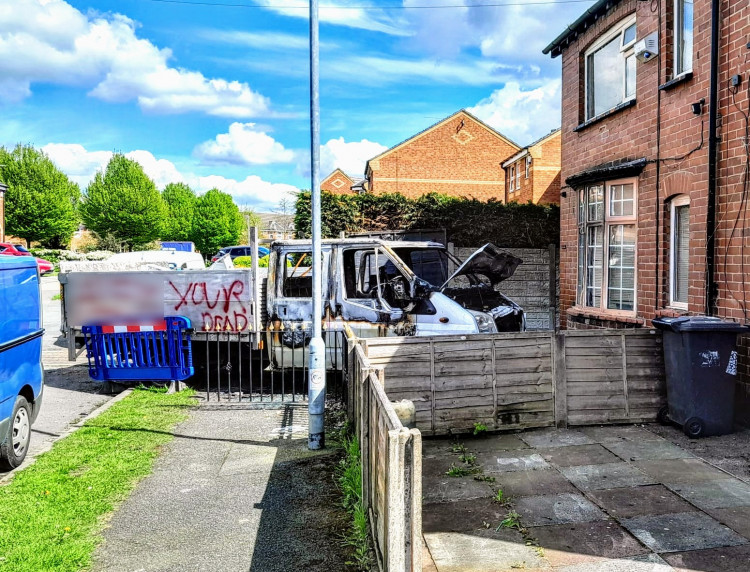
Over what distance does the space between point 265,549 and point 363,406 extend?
1209 mm

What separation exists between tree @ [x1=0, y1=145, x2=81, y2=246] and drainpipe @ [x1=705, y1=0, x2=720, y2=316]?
54.1m

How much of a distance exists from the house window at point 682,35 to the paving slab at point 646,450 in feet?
17.0

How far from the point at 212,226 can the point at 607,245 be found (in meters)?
55.3

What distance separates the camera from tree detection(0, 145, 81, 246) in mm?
50375

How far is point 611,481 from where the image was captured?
17.0 feet

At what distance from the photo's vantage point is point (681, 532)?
4.21m

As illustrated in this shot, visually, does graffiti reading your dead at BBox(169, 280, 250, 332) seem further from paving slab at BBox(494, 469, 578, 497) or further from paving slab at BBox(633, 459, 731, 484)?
paving slab at BBox(633, 459, 731, 484)

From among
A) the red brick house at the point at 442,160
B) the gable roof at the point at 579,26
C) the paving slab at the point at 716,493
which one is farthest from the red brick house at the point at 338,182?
the paving slab at the point at 716,493

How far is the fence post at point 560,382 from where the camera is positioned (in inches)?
268

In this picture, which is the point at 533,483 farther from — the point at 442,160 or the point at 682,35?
the point at 442,160

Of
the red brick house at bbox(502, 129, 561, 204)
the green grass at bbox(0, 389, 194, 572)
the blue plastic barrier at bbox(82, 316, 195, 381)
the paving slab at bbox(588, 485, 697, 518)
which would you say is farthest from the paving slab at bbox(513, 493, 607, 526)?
the red brick house at bbox(502, 129, 561, 204)

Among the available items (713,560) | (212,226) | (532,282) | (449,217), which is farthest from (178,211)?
(713,560)

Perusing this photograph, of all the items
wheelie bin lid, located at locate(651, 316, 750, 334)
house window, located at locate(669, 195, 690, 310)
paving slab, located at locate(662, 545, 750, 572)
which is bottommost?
paving slab, located at locate(662, 545, 750, 572)

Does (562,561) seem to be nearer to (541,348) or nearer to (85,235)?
(541,348)
